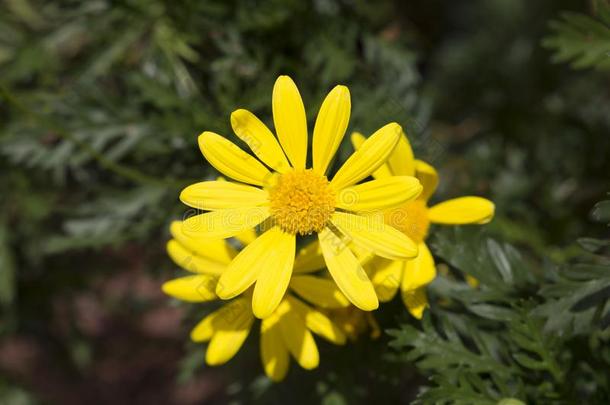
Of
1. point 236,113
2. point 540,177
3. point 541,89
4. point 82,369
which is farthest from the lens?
point 82,369

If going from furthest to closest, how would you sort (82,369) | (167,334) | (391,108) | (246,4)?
(167,334) < (82,369) < (246,4) < (391,108)

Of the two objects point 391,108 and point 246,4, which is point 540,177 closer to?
point 391,108

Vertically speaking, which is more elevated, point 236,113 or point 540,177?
point 236,113

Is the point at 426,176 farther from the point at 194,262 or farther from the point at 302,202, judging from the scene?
the point at 194,262

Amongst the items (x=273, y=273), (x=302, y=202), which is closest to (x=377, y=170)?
(x=302, y=202)

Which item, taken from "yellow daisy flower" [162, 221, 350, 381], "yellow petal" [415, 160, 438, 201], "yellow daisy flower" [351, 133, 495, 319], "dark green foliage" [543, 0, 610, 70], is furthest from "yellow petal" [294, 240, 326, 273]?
"dark green foliage" [543, 0, 610, 70]

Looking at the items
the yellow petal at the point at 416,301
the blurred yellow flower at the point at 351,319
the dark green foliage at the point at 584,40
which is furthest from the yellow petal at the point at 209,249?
the dark green foliage at the point at 584,40

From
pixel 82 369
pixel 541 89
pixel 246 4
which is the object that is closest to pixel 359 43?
pixel 246 4

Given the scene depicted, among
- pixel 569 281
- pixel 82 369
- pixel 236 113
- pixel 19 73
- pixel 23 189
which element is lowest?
pixel 569 281
